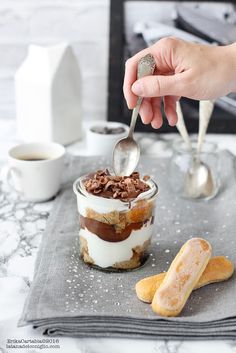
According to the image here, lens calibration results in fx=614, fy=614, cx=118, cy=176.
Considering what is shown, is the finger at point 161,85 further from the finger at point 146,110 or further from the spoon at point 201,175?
the spoon at point 201,175

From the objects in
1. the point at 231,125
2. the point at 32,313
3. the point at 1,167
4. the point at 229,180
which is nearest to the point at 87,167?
the point at 1,167

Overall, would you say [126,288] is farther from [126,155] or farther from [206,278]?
[126,155]

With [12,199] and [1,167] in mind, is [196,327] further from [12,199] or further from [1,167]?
[1,167]

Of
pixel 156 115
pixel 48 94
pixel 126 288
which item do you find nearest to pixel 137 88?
pixel 156 115

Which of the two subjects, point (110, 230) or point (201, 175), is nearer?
point (110, 230)

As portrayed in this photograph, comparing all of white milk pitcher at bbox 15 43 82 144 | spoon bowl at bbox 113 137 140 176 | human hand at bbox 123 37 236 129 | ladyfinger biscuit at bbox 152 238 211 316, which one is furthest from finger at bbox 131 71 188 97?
white milk pitcher at bbox 15 43 82 144

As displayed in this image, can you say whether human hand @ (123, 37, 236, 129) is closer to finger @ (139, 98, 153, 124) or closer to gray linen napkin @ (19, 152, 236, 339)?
finger @ (139, 98, 153, 124)

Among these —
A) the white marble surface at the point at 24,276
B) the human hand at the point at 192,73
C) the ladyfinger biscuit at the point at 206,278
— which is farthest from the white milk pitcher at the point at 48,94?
the ladyfinger biscuit at the point at 206,278
